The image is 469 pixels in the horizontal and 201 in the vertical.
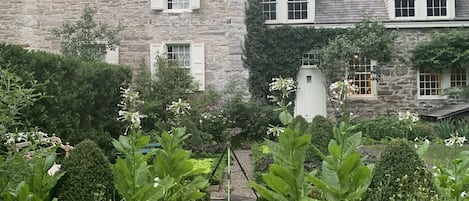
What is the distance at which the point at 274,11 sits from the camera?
736 inches

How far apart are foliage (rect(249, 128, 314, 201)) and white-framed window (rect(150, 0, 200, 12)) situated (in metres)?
15.2

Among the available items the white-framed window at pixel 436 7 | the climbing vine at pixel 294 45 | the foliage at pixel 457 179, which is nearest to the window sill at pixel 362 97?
the climbing vine at pixel 294 45

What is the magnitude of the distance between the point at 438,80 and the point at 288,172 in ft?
A: 56.1

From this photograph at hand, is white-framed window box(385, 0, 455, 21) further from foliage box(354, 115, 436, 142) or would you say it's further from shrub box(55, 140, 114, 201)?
shrub box(55, 140, 114, 201)

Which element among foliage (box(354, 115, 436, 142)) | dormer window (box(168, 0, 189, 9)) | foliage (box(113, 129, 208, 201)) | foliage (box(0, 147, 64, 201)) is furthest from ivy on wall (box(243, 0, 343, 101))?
foliage (box(0, 147, 64, 201))

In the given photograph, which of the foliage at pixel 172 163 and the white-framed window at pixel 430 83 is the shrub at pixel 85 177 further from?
the white-framed window at pixel 430 83

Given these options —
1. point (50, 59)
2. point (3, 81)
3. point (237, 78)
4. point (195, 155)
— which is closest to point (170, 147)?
point (3, 81)

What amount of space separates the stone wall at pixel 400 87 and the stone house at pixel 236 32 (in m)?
0.03

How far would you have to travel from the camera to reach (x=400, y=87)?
1853 centimetres

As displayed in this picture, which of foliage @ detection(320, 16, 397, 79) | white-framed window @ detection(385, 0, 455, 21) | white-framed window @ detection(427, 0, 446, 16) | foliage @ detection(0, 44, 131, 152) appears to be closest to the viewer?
foliage @ detection(0, 44, 131, 152)

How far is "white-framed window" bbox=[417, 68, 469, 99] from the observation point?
60.9ft

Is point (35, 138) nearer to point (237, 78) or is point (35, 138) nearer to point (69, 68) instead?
point (69, 68)

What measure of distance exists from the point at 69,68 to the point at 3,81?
6.76m

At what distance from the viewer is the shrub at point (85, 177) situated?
3.61 m
